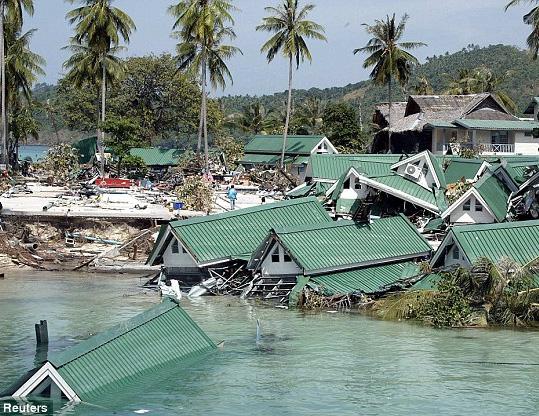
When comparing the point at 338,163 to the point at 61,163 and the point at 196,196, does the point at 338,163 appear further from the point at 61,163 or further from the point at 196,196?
the point at 61,163

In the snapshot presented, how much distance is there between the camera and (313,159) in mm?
61031

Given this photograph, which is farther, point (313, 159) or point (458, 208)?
point (313, 159)

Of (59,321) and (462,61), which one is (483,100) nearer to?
(59,321)

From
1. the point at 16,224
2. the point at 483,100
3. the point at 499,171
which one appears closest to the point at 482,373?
the point at 499,171

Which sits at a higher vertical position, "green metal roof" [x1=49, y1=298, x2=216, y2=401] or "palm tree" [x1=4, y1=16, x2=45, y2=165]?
"palm tree" [x1=4, y1=16, x2=45, y2=165]

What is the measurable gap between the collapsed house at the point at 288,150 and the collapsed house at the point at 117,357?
147 ft

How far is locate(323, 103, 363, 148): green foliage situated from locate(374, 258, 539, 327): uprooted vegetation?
5419 centimetres

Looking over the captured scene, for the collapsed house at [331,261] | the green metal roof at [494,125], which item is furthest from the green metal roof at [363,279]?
the green metal roof at [494,125]

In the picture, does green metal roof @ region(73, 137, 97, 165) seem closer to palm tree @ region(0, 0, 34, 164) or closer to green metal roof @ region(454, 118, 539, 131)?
palm tree @ region(0, 0, 34, 164)

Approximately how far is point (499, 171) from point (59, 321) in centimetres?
2336

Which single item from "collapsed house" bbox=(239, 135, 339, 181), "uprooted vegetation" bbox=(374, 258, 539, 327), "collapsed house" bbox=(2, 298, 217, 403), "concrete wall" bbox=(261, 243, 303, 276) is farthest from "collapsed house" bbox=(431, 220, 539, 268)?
"collapsed house" bbox=(239, 135, 339, 181)

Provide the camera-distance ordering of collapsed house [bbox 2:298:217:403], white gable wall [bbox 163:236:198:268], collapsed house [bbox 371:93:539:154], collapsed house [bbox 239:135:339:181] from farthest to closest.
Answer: collapsed house [bbox 239:135:339:181]
collapsed house [bbox 371:93:539:154]
white gable wall [bbox 163:236:198:268]
collapsed house [bbox 2:298:217:403]

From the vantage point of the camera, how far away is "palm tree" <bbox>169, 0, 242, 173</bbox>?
70.0 m

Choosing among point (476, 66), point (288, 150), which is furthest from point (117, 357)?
point (476, 66)
